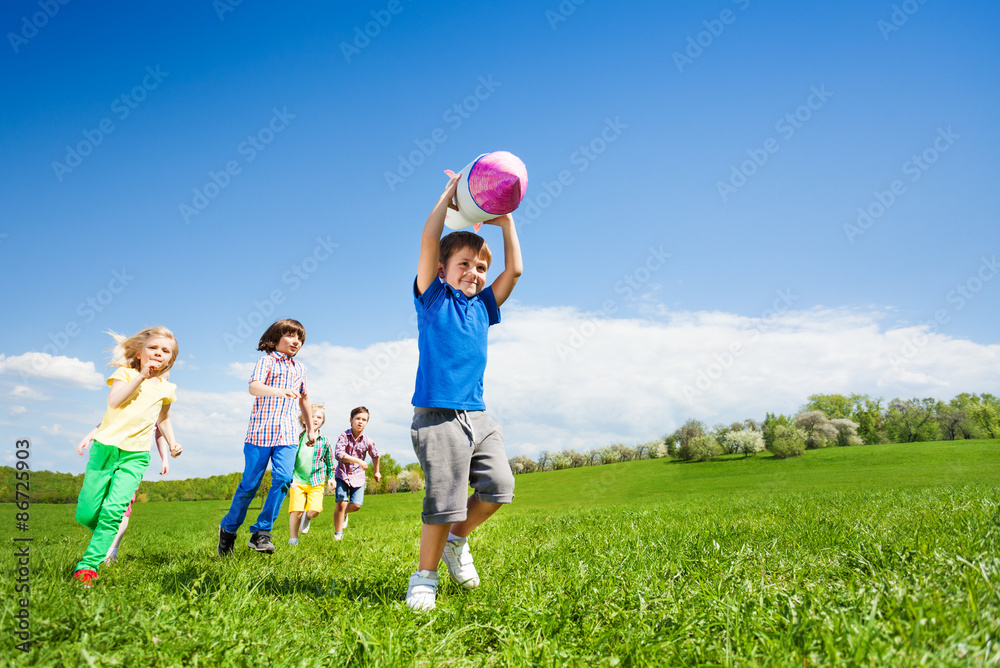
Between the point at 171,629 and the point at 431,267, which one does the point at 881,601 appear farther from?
the point at 171,629

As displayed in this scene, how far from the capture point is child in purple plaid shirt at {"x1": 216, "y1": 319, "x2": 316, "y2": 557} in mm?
5832

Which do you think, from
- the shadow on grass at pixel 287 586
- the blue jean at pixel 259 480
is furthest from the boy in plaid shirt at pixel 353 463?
the shadow on grass at pixel 287 586

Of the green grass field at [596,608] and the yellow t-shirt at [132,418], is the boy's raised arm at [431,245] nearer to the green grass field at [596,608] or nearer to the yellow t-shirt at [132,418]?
the green grass field at [596,608]

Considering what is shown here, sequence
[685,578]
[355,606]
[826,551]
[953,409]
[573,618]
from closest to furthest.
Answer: [573,618] → [355,606] → [685,578] → [826,551] → [953,409]

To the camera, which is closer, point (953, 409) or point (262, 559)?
point (262, 559)

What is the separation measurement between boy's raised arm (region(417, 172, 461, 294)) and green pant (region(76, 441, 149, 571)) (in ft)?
10.4

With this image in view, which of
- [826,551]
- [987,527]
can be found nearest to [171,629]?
[826,551]

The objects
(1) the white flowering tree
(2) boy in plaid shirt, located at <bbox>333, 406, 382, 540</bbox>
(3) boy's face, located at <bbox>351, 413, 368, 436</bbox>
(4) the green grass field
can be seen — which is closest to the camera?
(4) the green grass field

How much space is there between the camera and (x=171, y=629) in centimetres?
238

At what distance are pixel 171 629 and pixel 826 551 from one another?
390 cm

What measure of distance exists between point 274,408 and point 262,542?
4.89ft

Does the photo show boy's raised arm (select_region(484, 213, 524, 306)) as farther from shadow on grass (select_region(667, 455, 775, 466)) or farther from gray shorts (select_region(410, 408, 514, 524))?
shadow on grass (select_region(667, 455, 775, 466))

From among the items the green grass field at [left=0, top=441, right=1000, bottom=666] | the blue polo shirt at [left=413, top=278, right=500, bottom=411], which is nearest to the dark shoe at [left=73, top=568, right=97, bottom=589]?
the green grass field at [left=0, top=441, right=1000, bottom=666]

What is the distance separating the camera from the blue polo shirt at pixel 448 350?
11.1 feet
